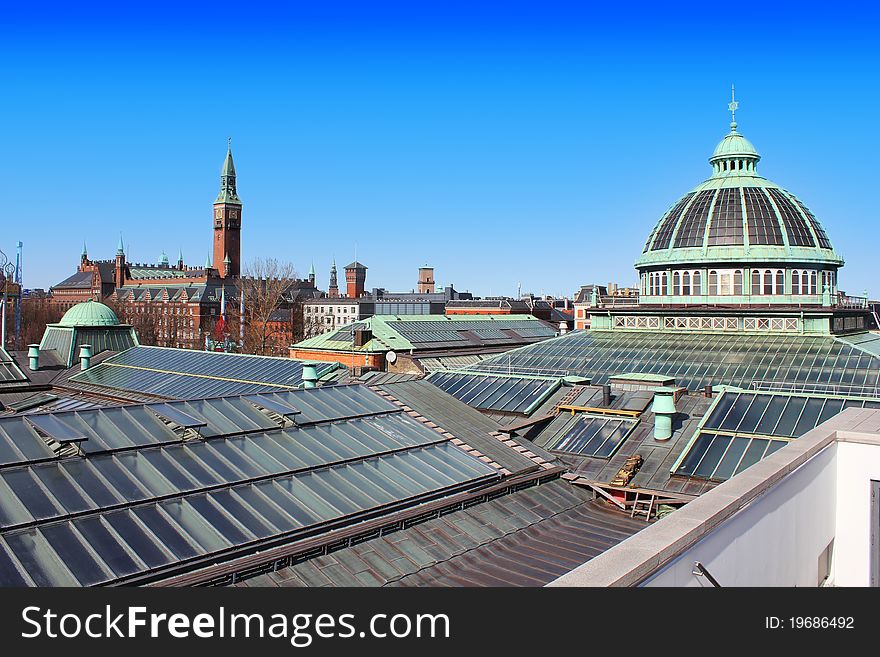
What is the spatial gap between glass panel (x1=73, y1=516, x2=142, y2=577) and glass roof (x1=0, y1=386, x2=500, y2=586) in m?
0.02

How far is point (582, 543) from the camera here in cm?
1634

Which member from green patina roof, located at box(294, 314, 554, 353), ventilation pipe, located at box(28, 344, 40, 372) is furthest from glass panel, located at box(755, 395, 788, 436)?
ventilation pipe, located at box(28, 344, 40, 372)

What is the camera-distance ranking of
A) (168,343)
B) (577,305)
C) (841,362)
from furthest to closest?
(577,305), (168,343), (841,362)

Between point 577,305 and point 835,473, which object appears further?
point 577,305

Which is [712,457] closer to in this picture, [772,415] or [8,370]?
[772,415]

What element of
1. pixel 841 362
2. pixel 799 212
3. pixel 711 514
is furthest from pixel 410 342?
pixel 711 514

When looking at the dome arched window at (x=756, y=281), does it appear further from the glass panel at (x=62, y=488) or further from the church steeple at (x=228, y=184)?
the church steeple at (x=228, y=184)

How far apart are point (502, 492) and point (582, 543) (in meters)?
2.45

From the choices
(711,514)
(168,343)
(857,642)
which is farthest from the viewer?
(168,343)

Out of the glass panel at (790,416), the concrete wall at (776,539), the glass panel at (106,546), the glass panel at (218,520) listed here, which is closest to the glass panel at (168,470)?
the glass panel at (218,520)

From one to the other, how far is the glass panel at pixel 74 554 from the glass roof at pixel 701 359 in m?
23.9

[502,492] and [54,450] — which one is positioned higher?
[54,450]

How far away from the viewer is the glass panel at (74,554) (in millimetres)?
11000

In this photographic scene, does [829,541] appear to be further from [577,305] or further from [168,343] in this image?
[577,305]
